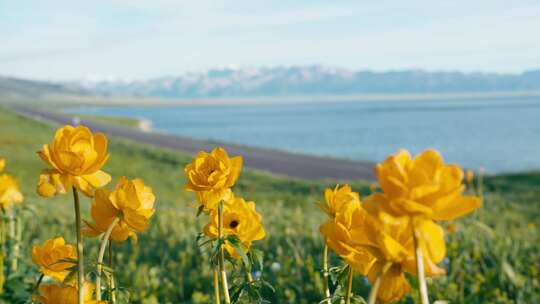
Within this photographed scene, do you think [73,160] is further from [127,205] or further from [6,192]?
[6,192]

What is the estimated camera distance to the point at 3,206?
2562 mm

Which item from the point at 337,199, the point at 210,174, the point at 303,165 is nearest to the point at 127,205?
the point at 210,174

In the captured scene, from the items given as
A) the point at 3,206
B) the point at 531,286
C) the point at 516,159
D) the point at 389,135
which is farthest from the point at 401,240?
the point at 389,135

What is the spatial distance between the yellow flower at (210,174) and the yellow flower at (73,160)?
29 centimetres

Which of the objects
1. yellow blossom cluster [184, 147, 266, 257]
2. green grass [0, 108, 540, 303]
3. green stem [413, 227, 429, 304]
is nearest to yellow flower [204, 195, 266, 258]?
yellow blossom cluster [184, 147, 266, 257]

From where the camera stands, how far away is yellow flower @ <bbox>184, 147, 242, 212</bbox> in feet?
5.28

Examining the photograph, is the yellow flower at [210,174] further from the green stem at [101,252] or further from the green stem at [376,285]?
the green stem at [376,285]

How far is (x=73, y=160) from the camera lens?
4.32ft

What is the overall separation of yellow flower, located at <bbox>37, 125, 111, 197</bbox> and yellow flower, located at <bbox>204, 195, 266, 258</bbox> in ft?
1.39

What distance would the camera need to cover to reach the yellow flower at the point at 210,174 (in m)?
1.61

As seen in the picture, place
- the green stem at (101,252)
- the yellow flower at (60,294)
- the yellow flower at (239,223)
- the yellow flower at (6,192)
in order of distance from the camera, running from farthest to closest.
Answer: the yellow flower at (6,192), the yellow flower at (239,223), the yellow flower at (60,294), the green stem at (101,252)

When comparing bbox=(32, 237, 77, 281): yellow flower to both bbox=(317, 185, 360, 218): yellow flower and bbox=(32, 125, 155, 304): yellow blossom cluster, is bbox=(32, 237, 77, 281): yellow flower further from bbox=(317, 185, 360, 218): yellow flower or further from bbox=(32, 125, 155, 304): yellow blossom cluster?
bbox=(317, 185, 360, 218): yellow flower

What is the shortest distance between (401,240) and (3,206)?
1.98 meters

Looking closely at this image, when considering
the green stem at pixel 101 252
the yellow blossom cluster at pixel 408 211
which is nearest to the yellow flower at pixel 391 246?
the yellow blossom cluster at pixel 408 211
